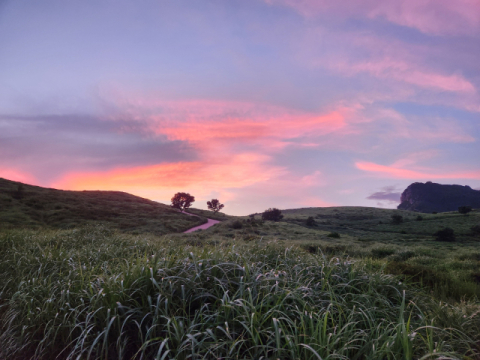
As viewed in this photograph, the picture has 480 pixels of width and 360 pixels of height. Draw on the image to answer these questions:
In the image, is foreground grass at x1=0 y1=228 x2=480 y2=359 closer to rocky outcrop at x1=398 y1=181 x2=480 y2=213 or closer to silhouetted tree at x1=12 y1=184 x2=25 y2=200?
silhouetted tree at x1=12 y1=184 x2=25 y2=200

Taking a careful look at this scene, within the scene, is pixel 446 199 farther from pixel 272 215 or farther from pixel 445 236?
pixel 445 236

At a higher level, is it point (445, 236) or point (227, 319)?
point (227, 319)

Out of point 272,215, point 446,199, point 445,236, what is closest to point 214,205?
point 272,215

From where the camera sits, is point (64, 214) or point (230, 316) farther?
point (64, 214)

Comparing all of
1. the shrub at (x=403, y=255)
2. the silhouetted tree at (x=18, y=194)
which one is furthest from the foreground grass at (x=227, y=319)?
the silhouetted tree at (x=18, y=194)

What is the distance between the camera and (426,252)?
1791 centimetres

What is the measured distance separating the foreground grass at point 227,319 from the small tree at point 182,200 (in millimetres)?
75894

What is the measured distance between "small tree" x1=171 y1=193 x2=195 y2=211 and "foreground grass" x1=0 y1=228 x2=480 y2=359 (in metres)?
75.9

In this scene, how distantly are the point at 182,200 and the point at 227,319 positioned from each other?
79.8m

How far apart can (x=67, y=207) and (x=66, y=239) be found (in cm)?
4075

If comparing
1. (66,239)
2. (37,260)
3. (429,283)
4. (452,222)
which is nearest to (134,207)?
(66,239)

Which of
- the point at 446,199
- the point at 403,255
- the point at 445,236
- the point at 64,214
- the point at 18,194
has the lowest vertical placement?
the point at 445,236

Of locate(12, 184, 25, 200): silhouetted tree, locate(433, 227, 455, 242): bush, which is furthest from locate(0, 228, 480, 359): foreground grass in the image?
locate(12, 184, 25, 200): silhouetted tree

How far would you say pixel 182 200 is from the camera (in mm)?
81438
